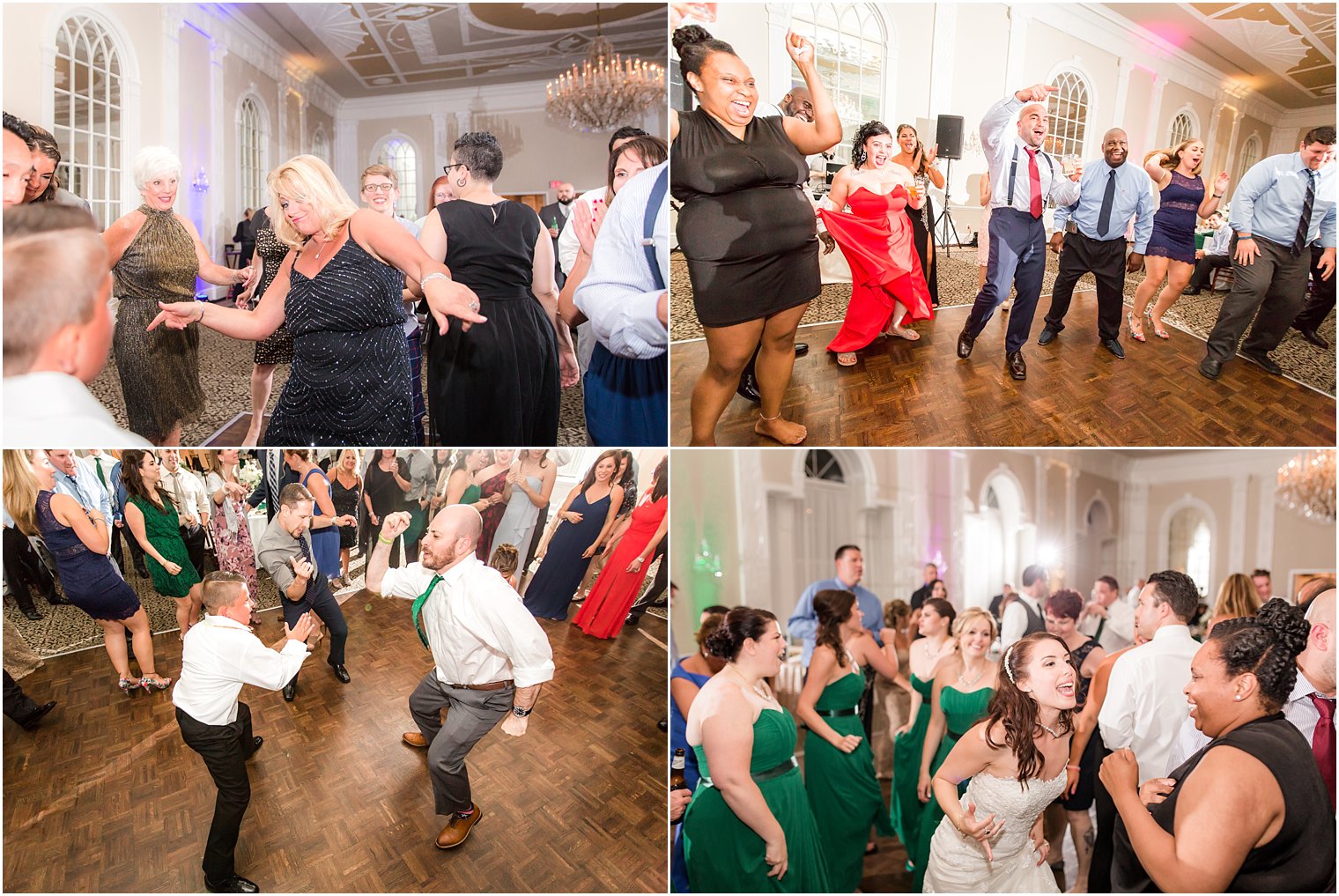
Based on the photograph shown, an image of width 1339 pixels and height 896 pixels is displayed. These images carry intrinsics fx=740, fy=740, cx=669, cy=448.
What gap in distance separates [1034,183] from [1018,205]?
77mm

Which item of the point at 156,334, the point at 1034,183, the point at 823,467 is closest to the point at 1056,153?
the point at 1034,183

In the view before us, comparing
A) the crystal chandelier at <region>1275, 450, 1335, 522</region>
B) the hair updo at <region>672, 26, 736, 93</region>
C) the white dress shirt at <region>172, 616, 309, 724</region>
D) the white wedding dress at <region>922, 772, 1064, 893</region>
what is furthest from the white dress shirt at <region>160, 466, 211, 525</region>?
the crystal chandelier at <region>1275, 450, 1335, 522</region>

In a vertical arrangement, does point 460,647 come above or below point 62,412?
below

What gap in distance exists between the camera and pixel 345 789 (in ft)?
8.04

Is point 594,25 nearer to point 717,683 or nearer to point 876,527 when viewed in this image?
point 717,683

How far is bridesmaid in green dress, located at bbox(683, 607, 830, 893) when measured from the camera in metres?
2.32

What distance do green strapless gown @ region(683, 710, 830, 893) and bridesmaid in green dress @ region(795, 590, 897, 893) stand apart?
7.9 inches

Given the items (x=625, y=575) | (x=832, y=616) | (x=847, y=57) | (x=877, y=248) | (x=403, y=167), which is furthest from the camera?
(x=832, y=616)

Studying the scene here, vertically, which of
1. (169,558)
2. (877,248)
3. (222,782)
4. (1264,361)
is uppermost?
(877,248)

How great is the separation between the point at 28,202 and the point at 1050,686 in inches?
131

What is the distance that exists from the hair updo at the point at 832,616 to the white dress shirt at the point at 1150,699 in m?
0.90

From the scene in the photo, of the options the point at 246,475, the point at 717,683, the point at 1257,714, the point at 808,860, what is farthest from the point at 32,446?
the point at 1257,714

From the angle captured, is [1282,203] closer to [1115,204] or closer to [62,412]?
[1115,204]

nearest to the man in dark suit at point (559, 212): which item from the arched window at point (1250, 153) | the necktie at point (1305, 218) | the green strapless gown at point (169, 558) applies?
the green strapless gown at point (169, 558)
